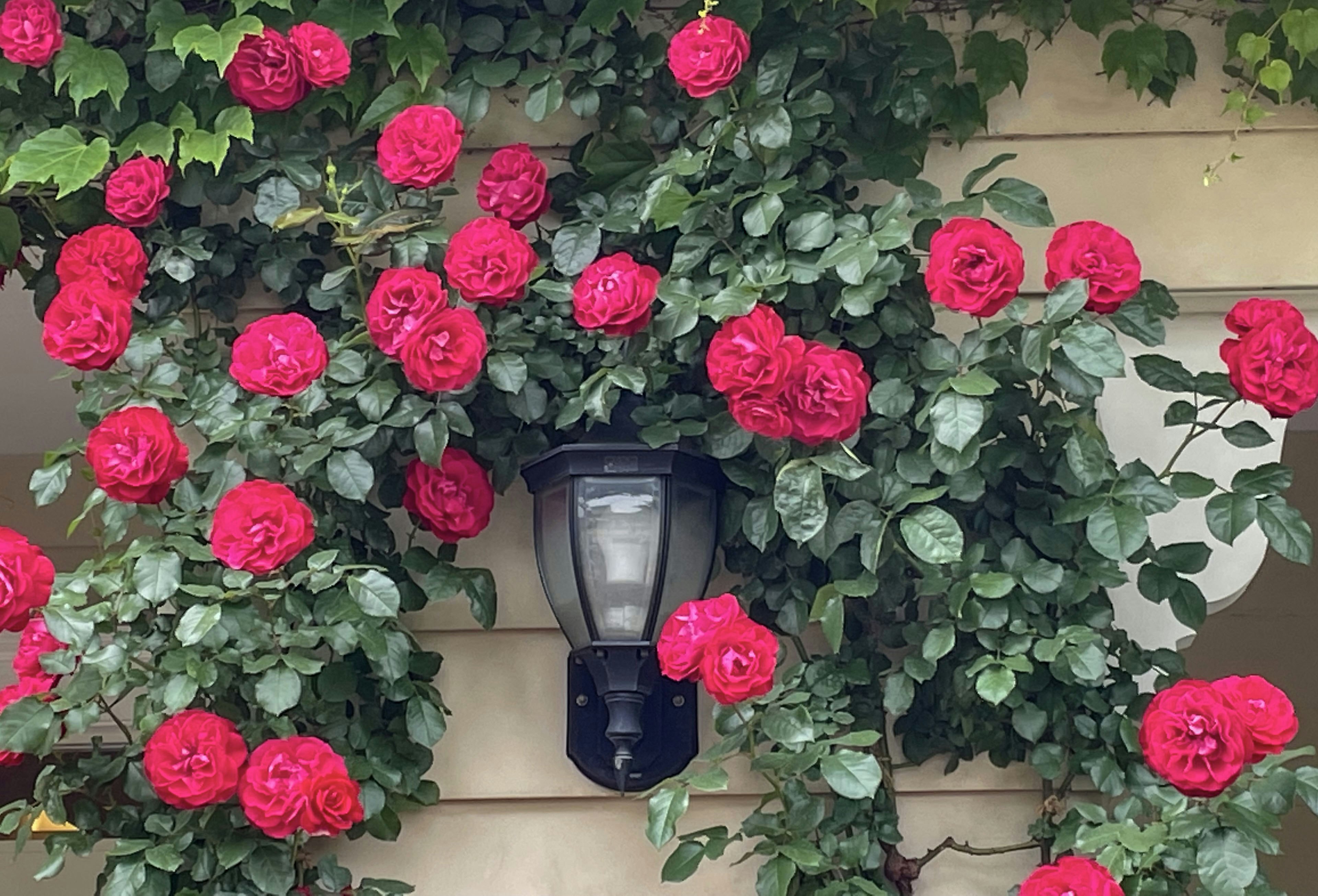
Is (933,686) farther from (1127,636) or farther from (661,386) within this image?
(661,386)

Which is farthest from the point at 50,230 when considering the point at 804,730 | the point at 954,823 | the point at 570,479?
the point at 954,823

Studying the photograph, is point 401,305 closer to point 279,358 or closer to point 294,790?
point 279,358

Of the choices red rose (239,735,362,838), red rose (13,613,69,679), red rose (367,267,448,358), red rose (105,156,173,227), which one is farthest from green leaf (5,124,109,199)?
red rose (239,735,362,838)

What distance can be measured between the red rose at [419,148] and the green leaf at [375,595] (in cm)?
48

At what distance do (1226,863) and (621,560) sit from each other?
720mm

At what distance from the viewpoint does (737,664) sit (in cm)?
142

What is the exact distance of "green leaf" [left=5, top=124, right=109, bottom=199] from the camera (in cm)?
163

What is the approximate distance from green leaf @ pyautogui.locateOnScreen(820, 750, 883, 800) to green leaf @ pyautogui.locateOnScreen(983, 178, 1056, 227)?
66 centimetres

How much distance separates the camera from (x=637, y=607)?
156 cm

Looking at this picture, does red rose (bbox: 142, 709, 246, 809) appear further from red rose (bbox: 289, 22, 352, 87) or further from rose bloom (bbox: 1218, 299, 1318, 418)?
rose bloom (bbox: 1218, 299, 1318, 418)

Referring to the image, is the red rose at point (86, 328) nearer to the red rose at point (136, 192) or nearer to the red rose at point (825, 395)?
the red rose at point (136, 192)

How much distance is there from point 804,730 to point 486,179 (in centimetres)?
79

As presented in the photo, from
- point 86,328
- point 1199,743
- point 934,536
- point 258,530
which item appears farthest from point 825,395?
point 86,328

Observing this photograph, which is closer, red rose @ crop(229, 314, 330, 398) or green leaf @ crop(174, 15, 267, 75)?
red rose @ crop(229, 314, 330, 398)
